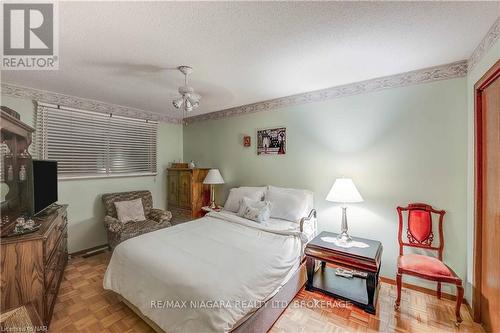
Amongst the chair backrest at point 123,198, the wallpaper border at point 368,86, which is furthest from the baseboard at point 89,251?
the wallpaper border at point 368,86

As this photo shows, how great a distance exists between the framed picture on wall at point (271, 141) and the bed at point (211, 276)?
133 cm

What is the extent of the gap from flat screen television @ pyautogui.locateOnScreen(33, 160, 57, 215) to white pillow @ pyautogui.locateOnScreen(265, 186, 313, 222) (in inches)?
99.7

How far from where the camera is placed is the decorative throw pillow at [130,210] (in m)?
3.32

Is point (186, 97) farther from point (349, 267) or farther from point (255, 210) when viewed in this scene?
point (349, 267)

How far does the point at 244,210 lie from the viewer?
2873 millimetres

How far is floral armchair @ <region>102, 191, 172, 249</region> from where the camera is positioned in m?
3.01

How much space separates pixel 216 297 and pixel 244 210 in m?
1.57

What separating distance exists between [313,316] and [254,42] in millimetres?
2514

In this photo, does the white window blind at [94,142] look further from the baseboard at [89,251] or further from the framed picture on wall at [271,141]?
the framed picture on wall at [271,141]

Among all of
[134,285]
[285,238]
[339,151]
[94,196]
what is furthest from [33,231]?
[339,151]

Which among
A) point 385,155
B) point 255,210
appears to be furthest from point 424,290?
point 255,210

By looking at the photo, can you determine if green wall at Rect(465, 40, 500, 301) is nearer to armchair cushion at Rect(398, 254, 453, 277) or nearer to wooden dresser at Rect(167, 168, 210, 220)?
armchair cushion at Rect(398, 254, 453, 277)

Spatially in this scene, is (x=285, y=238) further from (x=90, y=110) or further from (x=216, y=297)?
(x=90, y=110)

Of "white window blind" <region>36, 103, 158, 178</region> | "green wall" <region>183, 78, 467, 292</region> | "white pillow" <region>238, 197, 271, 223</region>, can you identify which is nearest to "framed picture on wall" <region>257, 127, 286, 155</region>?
"green wall" <region>183, 78, 467, 292</region>
